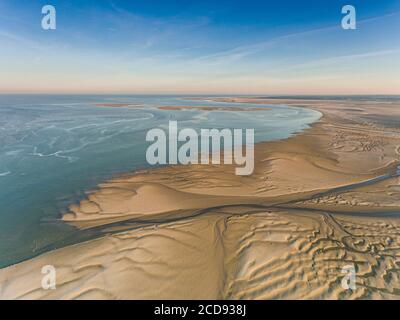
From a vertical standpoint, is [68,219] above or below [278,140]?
below

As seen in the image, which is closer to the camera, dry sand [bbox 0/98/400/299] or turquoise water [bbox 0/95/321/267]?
dry sand [bbox 0/98/400/299]

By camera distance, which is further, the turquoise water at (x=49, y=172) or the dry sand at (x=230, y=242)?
the turquoise water at (x=49, y=172)

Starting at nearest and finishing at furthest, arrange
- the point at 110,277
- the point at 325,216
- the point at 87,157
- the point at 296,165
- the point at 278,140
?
the point at 110,277 → the point at 325,216 → the point at 296,165 → the point at 87,157 → the point at 278,140

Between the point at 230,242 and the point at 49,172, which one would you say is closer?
the point at 230,242

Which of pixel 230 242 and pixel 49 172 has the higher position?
pixel 49 172
